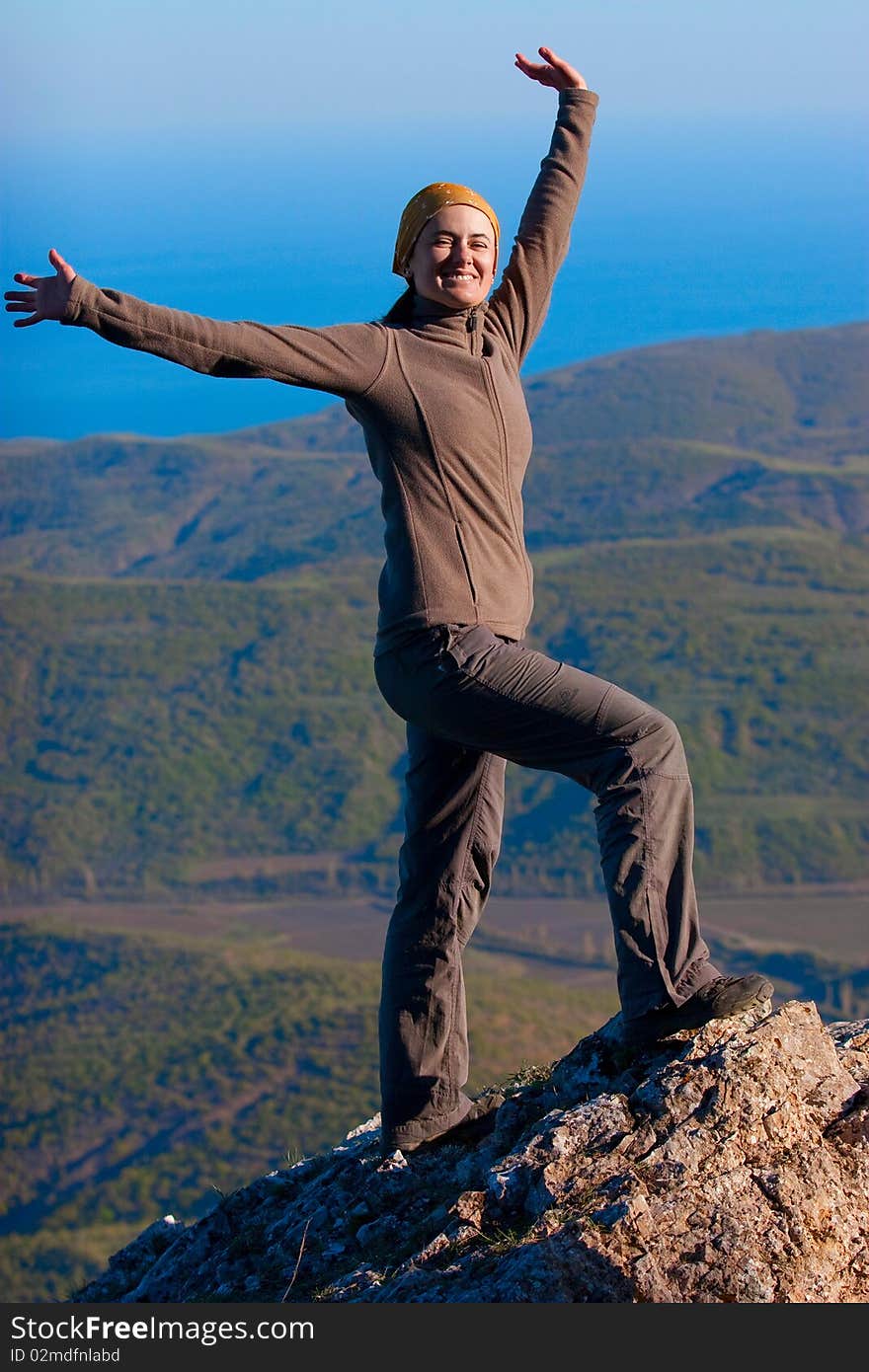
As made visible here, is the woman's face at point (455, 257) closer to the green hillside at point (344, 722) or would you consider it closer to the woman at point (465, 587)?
the woman at point (465, 587)

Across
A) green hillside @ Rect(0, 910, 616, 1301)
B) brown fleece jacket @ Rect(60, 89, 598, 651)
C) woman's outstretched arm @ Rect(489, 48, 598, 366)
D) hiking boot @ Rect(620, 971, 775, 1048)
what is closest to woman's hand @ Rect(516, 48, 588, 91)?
woman's outstretched arm @ Rect(489, 48, 598, 366)

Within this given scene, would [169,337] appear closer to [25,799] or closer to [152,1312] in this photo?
[152,1312]

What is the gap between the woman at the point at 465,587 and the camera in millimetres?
7160

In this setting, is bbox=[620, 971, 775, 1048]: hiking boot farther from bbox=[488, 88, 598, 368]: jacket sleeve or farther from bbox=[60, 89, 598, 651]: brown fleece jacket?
bbox=[488, 88, 598, 368]: jacket sleeve

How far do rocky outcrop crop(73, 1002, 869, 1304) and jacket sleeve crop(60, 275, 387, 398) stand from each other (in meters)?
3.02

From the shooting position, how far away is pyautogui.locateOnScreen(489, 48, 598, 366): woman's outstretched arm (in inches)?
324

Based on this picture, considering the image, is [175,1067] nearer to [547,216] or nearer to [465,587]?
[547,216]

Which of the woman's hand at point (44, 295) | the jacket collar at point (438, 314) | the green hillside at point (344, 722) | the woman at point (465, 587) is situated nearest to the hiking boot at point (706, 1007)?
the woman at point (465, 587)

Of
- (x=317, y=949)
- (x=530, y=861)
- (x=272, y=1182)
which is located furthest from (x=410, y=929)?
(x=530, y=861)

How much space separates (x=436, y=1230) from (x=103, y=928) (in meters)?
136

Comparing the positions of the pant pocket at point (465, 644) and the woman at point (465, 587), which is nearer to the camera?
the woman at point (465, 587)

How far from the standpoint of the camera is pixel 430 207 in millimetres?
7578

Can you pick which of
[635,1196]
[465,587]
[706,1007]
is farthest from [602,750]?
[635,1196]

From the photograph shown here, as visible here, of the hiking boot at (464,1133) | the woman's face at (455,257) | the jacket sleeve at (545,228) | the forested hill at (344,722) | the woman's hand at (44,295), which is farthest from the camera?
the forested hill at (344,722)
